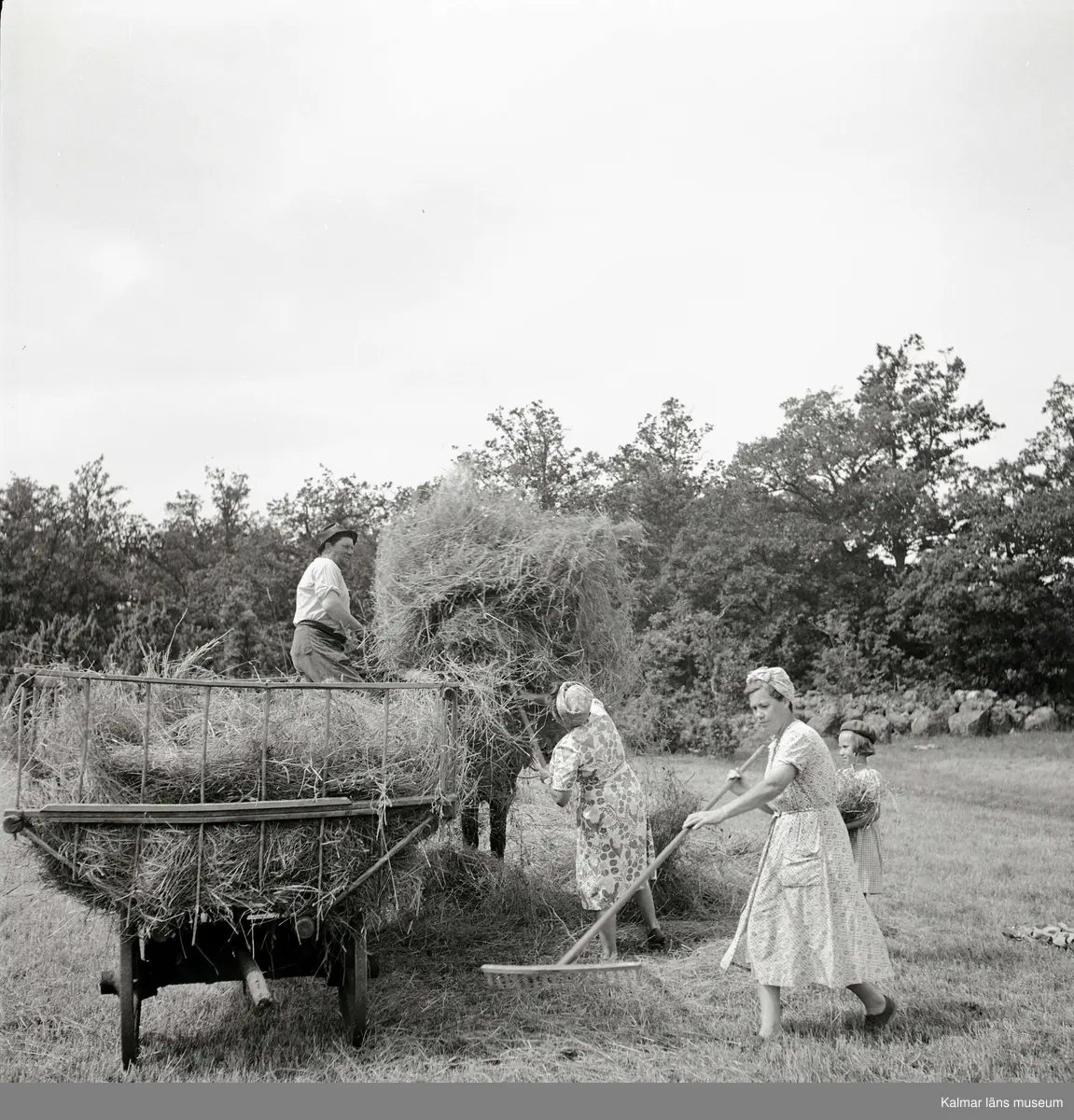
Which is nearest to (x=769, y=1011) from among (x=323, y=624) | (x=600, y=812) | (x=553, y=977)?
(x=553, y=977)

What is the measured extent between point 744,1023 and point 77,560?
22919 millimetres

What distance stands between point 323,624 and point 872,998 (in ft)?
11.4

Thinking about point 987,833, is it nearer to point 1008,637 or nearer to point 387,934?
point 387,934

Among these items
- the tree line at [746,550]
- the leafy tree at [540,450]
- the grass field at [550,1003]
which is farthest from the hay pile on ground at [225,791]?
the leafy tree at [540,450]

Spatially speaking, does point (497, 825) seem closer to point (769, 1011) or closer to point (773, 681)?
point (769, 1011)

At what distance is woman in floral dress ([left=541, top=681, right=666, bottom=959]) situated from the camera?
526 cm

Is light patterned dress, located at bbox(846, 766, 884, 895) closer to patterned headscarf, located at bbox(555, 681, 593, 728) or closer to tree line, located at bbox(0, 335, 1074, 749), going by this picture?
patterned headscarf, located at bbox(555, 681, 593, 728)

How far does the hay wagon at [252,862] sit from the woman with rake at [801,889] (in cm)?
125

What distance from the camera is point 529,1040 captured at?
4.11 m

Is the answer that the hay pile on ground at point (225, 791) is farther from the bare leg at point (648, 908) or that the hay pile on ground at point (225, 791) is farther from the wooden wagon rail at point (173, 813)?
the bare leg at point (648, 908)

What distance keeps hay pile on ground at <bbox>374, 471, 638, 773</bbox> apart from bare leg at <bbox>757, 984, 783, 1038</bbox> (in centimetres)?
194

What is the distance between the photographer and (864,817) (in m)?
5.38

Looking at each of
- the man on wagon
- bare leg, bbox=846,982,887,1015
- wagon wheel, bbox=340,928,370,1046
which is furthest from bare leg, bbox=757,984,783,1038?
the man on wagon

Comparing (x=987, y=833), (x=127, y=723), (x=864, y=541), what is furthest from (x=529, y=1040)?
(x=864, y=541)
